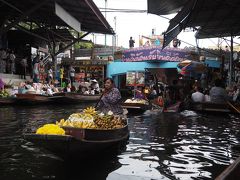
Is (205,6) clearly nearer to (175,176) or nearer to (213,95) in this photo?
(213,95)

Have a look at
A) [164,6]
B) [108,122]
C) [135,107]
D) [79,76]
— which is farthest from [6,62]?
[108,122]

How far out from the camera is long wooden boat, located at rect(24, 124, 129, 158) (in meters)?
5.27

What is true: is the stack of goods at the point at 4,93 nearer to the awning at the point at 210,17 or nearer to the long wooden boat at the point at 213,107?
the awning at the point at 210,17

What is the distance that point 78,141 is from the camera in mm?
5484

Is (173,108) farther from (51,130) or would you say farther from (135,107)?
(51,130)

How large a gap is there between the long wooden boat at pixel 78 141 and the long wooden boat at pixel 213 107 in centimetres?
787

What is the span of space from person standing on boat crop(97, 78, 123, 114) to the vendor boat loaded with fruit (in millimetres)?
1286

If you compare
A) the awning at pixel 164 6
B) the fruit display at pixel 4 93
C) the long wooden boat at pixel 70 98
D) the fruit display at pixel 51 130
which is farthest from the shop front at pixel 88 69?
the fruit display at pixel 51 130

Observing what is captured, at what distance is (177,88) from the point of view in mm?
16609

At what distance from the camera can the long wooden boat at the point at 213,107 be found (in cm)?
1349

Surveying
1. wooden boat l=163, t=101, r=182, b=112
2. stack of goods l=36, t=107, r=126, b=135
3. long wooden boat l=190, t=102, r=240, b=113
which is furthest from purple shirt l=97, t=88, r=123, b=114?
wooden boat l=163, t=101, r=182, b=112

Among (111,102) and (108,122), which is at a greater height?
(111,102)

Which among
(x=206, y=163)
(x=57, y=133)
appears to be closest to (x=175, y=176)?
(x=206, y=163)

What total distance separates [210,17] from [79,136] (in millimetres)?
10536
